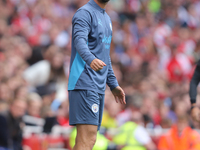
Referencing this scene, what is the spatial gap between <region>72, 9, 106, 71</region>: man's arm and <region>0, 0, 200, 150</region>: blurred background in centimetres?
291

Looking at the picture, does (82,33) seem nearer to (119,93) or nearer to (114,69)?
(119,93)

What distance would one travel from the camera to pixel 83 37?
10.6ft

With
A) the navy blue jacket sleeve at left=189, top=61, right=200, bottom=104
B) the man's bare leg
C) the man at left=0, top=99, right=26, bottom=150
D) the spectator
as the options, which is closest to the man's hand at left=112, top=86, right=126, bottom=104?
the man's bare leg

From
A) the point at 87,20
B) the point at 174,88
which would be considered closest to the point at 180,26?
the point at 174,88

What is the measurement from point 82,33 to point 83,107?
718 mm

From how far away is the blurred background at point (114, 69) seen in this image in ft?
21.8

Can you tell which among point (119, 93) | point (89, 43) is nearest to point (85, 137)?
point (119, 93)

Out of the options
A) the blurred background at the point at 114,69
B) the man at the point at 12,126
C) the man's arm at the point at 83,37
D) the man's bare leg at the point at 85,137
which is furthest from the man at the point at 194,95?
the man at the point at 12,126

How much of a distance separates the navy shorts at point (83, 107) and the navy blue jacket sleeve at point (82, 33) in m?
0.41

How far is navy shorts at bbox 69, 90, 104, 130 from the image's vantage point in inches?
132

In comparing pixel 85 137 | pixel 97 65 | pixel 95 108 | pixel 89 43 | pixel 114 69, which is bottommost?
pixel 85 137

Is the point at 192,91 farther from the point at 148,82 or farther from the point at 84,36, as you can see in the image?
the point at 148,82

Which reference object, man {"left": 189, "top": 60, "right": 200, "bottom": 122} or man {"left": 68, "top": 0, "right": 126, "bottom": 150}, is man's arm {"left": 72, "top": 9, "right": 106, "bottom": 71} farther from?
man {"left": 189, "top": 60, "right": 200, "bottom": 122}

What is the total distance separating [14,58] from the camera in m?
8.08
